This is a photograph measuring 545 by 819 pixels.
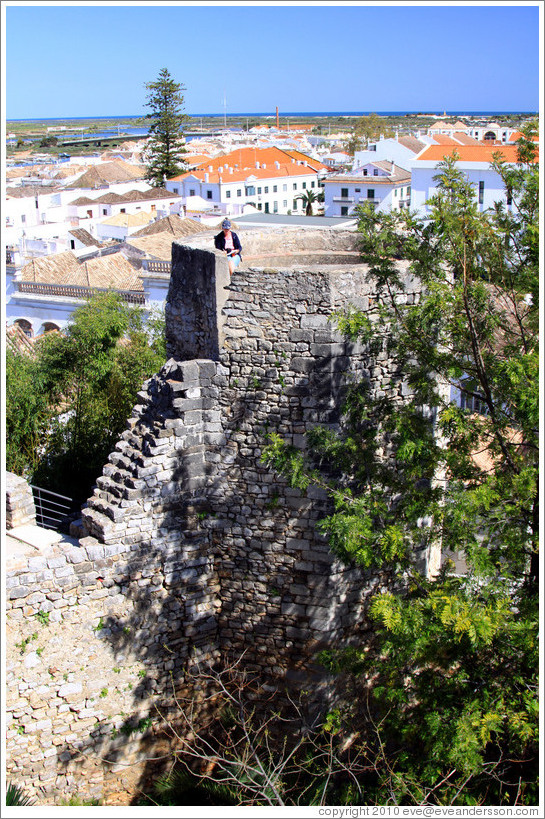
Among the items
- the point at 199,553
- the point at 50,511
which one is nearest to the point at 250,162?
the point at 50,511

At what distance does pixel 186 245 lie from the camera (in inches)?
347

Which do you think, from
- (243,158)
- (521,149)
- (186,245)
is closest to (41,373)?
(186,245)

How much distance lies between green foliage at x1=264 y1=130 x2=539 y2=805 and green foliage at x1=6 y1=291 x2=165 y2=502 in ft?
19.8

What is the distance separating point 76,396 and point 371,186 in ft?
131

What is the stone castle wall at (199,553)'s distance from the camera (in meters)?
7.79

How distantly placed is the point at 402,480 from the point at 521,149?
326 centimetres

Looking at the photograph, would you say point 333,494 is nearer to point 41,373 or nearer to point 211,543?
point 211,543

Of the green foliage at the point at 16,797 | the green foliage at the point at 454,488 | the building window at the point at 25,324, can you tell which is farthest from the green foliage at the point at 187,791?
the building window at the point at 25,324

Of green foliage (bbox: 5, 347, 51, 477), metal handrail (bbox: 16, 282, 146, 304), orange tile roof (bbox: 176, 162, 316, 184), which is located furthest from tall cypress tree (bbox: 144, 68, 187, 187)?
green foliage (bbox: 5, 347, 51, 477)

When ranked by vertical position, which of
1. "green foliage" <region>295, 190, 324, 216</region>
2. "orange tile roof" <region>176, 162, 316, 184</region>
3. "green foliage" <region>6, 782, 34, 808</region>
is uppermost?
"orange tile roof" <region>176, 162, 316, 184</region>

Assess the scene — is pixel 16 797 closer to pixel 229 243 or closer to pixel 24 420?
pixel 229 243

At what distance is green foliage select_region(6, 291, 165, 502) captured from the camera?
1284 centimetres

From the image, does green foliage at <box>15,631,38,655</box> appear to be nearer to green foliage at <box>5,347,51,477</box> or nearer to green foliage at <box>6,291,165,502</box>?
green foliage at <box>6,291,165,502</box>

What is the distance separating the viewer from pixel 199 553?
856 cm
